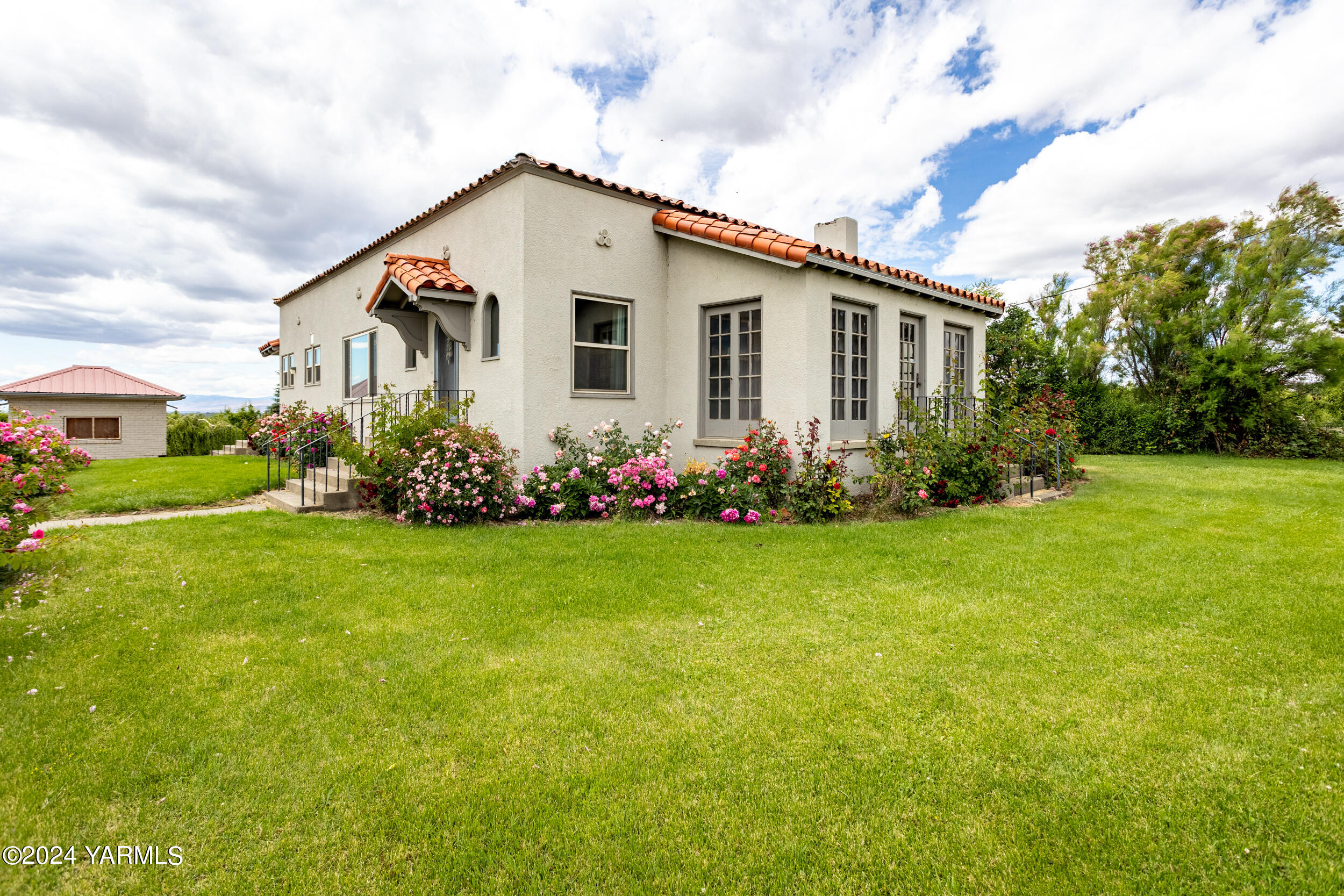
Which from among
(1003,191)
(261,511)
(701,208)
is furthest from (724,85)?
(1003,191)

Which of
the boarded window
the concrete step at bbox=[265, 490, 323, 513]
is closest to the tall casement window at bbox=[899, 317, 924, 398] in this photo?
the concrete step at bbox=[265, 490, 323, 513]

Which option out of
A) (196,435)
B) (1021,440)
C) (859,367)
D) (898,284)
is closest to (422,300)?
(859,367)

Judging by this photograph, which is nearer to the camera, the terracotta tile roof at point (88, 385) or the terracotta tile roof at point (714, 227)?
the terracotta tile roof at point (714, 227)

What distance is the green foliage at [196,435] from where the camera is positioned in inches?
762

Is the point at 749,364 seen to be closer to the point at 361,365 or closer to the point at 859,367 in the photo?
the point at 859,367

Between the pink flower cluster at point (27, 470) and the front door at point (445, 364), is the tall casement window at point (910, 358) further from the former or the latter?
the pink flower cluster at point (27, 470)

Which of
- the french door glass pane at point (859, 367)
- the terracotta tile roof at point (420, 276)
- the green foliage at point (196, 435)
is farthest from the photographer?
the green foliage at point (196, 435)

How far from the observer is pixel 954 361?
11641 millimetres

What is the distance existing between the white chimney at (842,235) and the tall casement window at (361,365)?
9.08 meters

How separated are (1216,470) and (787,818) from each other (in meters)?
15.6

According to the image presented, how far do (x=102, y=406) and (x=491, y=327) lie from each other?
17.0m

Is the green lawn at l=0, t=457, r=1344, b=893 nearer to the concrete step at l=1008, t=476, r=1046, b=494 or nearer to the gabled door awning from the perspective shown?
the concrete step at l=1008, t=476, r=1046, b=494

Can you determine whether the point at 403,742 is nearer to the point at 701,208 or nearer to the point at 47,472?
the point at 47,472

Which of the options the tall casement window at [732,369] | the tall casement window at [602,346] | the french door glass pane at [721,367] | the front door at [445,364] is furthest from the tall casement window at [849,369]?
the front door at [445,364]
